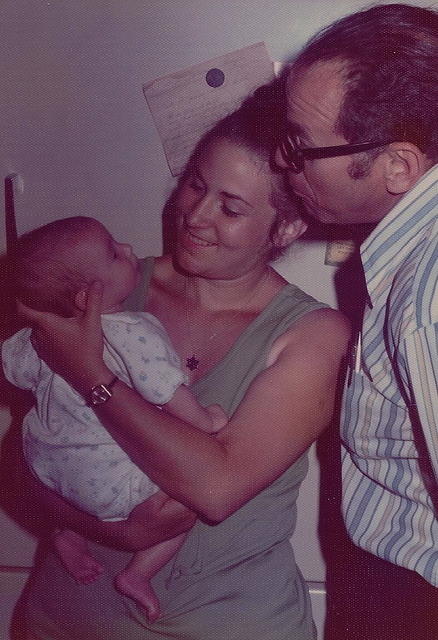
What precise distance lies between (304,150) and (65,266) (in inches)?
17.6

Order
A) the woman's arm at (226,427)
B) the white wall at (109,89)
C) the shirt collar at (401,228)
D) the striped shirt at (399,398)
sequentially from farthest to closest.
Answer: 1. the white wall at (109,89)
2. the woman's arm at (226,427)
3. the shirt collar at (401,228)
4. the striped shirt at (399,398)

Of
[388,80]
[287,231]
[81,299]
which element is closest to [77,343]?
[81,299]

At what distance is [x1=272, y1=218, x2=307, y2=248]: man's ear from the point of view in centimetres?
138

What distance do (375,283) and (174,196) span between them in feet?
1.99

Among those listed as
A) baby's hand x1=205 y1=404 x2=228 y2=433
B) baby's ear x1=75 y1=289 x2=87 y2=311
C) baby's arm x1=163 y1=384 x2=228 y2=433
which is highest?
baby's ear x1=75 y1=289 x2=87 y2=311

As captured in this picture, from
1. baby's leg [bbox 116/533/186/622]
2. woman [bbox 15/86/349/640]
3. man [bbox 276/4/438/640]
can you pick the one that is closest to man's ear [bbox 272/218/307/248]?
woman [bbox 15/86/349/640]

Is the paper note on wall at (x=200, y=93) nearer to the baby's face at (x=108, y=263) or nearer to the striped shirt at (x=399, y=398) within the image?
the baby's face at (x=108, y=263)

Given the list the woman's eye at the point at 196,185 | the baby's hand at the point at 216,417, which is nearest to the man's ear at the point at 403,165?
the woman's eye at the point at 196,185

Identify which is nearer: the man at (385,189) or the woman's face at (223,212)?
the man at (385,189)

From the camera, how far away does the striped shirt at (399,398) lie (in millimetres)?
854

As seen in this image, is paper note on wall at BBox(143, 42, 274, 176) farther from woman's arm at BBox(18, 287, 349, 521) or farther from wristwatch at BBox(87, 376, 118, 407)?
wristwatch at BBox(87, 376, 118, 407)

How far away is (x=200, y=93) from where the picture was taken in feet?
4.83

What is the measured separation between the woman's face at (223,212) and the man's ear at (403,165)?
0.26 meters

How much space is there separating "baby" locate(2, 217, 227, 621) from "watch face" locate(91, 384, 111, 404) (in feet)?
0.19
